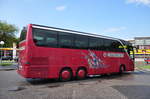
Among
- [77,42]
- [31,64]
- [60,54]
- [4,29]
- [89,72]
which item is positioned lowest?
[89,72]

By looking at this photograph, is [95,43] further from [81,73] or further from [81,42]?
[81,73]

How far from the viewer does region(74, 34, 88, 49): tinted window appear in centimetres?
985

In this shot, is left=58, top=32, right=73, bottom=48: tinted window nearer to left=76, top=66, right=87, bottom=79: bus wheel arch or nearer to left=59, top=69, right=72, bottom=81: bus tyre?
left=59, top=69, right=72, bottom=81: bus tyre

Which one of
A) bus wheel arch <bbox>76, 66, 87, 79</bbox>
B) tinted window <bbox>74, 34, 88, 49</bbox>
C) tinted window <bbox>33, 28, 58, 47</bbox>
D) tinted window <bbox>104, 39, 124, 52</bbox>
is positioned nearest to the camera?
tinted window <bbox>33, 28, 58, 47</bbox>

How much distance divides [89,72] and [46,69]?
3632 mm

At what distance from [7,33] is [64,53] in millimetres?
40532

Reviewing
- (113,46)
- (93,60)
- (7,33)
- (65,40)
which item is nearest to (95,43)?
(93,60)

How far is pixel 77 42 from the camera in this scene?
32.5 ft

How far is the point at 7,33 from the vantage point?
144 feet

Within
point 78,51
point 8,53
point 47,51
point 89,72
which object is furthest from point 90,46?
point 8,53

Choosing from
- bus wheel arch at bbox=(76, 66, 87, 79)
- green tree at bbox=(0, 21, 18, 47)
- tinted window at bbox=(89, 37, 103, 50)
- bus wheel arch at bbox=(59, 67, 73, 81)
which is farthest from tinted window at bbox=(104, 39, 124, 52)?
green tree at bbox=(0, 21, 18, 47)

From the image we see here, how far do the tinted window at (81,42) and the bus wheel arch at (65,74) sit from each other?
1.71 meters

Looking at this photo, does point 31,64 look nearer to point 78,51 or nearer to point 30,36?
point 30,36

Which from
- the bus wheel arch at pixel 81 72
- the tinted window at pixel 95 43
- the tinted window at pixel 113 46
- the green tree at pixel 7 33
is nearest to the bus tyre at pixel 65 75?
the bus wheel arch at pixel 81 72
